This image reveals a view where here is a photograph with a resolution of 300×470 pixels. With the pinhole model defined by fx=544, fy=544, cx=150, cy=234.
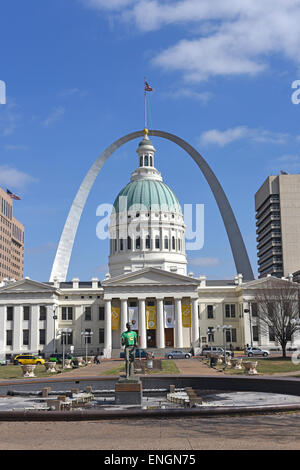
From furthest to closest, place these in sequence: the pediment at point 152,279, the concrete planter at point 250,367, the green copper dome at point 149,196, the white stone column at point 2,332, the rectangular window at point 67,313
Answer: the green copper dome at point 149,196
the rectangular window at point 67,313
the white stone column at point 2,332
the pediment at point 152,279
the concrete planter at point 250,367

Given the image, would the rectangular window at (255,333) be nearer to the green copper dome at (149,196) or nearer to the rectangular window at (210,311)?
the rectangular window at (210,311)

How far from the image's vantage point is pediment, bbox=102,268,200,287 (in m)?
105

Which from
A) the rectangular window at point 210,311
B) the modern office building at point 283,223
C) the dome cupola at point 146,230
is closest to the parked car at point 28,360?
the rectangular window at point 210,311

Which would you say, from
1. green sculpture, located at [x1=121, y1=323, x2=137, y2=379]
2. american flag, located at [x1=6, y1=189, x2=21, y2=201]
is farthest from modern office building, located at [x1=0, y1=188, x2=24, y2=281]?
green sculpture, located at [x1=121, y1=323, x2=137, y2=379]

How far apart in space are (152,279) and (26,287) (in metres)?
25.1

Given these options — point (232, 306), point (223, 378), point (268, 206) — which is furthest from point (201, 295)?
point (223, 378)

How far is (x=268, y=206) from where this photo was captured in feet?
549

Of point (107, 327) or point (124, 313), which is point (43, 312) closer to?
point (107, 327)

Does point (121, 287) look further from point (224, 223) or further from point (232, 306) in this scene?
point (224, 223)

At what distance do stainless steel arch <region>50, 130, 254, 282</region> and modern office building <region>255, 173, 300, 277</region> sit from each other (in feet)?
137

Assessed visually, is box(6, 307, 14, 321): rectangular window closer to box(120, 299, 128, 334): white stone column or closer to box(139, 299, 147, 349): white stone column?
box(120, 299, 128, 334): white stone column

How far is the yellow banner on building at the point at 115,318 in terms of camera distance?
10494 cm

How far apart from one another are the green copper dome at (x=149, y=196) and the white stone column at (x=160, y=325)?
93.9ft

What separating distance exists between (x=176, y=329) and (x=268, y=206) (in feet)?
249
